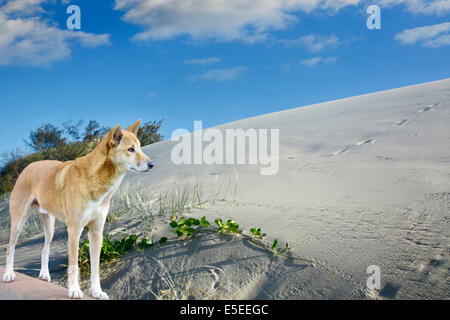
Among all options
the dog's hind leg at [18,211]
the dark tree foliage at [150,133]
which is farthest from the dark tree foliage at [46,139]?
the dog's hind leg at [18,211]

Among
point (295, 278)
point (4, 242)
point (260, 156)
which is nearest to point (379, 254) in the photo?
point (295, 278)

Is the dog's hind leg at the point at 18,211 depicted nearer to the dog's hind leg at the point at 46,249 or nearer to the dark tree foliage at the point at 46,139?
the dog's hind leg at the point at 46,249

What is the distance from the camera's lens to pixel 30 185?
11.1 ft

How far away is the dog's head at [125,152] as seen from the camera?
8.62 feet

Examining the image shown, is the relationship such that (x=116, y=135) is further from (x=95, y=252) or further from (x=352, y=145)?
(x=352, y=145)

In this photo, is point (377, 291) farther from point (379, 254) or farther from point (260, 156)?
point (260, 156)

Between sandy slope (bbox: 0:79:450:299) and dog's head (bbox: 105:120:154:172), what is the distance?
39.2 inches

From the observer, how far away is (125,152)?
2658 millimetres

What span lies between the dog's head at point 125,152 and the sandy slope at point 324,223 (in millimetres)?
997

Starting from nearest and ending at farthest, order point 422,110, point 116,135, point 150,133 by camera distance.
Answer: point 116,135 < point 422,110 < point 150,133

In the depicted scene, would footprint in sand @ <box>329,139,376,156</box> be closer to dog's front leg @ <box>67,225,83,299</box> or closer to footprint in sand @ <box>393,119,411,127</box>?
footprint in sand @ <box>393,119,411,127</box>

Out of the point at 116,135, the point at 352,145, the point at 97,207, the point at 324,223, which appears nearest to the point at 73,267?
the point at 97,207

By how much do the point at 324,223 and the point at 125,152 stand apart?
2112 mm

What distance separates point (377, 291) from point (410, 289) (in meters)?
0.22
